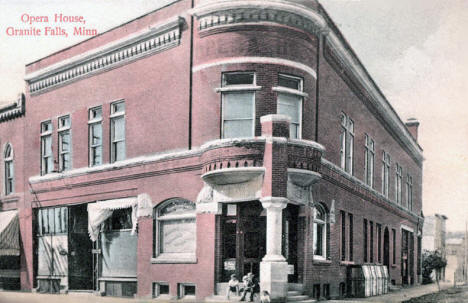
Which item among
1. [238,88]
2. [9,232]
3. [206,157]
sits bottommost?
[9,232]

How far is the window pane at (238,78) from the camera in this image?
15.8 meters

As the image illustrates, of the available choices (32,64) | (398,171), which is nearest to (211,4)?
(32,64)

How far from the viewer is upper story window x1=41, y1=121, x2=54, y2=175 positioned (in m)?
20.9

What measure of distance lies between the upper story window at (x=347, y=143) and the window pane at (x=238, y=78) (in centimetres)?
411

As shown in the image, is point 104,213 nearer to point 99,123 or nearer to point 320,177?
point 99,123

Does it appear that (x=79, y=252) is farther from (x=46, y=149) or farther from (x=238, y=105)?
(x=238, y=105)

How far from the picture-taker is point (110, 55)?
18.9 metres

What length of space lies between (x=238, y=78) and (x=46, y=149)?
8218 millimetres

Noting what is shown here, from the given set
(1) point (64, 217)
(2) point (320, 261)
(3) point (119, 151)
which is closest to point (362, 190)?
(2) point (320, 261)

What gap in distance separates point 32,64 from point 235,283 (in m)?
8.98

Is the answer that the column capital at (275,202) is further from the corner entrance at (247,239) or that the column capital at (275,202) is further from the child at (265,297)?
the child at (265,297)

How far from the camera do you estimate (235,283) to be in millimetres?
15328

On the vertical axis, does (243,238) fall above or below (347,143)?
below

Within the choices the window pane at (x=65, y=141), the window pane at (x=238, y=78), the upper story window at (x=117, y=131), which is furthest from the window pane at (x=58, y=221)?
the window pane at (x=238, y=78)
